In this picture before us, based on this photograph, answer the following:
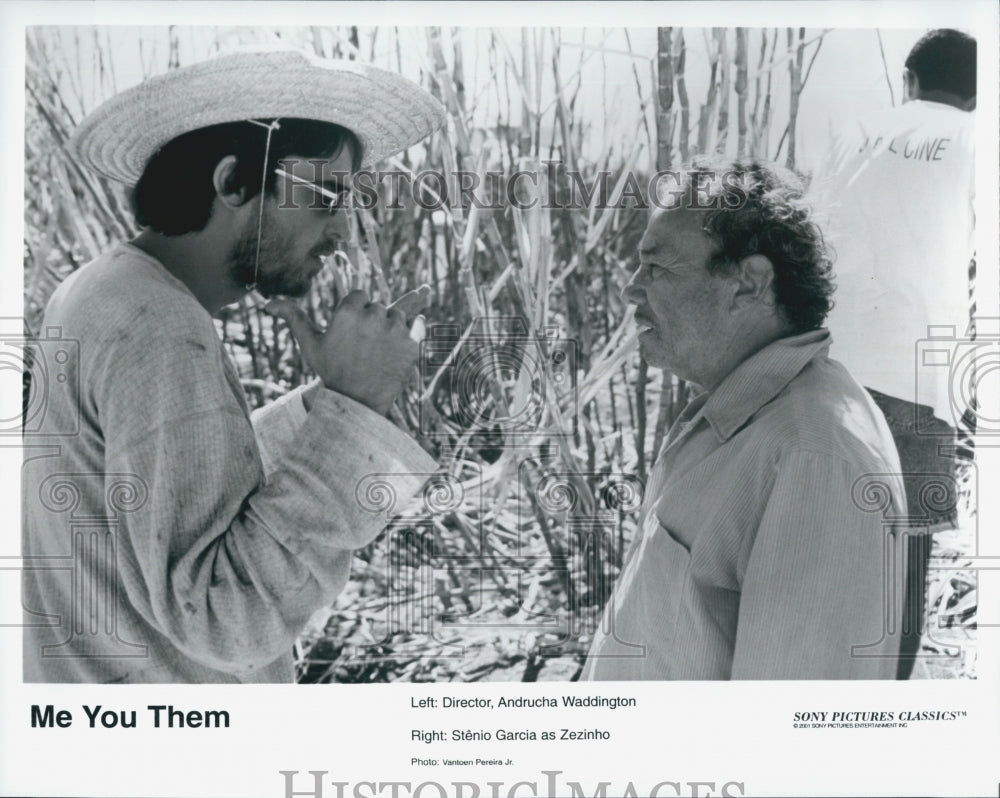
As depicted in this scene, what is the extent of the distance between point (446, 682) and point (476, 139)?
169cm

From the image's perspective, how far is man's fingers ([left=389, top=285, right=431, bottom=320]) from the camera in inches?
152

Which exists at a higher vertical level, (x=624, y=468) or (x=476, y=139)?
(x=476, y=139)

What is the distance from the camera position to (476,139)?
12.7 feet

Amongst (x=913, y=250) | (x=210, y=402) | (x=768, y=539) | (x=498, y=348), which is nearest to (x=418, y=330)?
(x=498, y=348)

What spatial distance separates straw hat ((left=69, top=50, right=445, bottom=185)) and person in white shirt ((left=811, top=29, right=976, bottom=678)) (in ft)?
4.35

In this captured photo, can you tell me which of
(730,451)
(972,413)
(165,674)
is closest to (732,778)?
(730,451)

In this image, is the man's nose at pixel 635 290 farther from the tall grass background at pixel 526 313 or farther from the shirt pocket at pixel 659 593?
the shirt pocket at pixel 659 593

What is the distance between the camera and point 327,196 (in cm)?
384

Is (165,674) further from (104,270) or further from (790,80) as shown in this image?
(790,80)

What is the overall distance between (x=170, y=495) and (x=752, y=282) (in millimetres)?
1825

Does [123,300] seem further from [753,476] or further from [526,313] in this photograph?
[753,476]

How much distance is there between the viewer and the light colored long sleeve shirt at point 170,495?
3.64 m

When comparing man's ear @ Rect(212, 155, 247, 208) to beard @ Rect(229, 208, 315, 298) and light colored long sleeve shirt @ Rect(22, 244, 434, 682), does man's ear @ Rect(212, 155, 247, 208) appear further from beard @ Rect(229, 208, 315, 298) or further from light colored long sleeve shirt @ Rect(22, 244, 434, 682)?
light colored long sleeve shirt @ Rect(22, 244, 434, 682)

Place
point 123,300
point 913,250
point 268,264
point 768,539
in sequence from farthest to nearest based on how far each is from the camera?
point 913,250 < point 268,264 < point 123,300 < point 768,539
